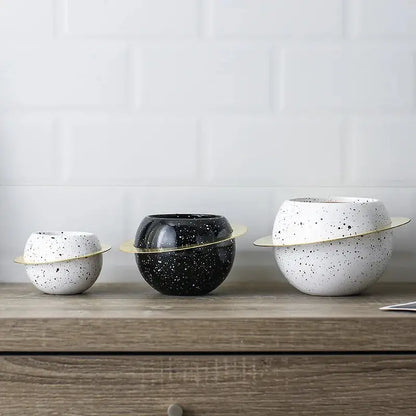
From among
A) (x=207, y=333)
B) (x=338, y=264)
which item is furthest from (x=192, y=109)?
(x=207, y=333)

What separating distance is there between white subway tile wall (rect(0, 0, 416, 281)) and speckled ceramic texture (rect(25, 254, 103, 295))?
0.19 m

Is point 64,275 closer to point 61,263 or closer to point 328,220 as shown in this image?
point 61,263

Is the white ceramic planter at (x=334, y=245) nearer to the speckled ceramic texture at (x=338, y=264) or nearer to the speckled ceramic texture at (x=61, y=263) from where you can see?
the speckled ceramic texture at (x=338, y=264)

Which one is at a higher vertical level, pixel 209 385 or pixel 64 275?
pixel 64 275

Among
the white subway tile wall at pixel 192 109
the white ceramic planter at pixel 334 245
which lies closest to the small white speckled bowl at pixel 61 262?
the white subway tile wall at pixel 192 109

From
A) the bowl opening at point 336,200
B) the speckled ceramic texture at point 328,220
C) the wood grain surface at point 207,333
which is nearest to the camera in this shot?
the wood grain surface at point 207,333

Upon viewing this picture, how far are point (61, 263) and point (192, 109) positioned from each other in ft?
1.34

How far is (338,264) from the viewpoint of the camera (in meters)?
1.29

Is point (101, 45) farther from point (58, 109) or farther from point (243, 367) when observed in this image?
point (243, 367)

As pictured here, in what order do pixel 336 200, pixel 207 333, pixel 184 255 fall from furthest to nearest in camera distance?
1. pixel 336 200
2. pixel 184 255
3. pixel 207 333

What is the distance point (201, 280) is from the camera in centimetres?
131

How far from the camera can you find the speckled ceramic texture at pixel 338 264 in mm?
1292

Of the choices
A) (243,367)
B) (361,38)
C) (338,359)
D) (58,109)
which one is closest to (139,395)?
(243,367)

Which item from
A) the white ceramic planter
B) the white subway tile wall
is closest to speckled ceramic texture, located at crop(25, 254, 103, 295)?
the white subway tile wall
